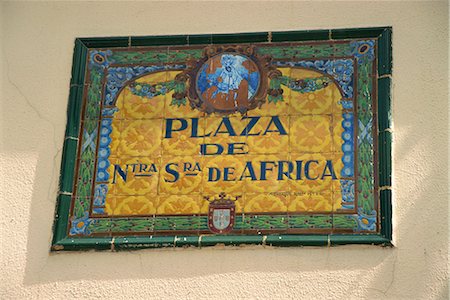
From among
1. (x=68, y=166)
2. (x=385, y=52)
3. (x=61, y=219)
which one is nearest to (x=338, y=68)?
(x=385, y=52)

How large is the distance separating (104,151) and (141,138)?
269 mm

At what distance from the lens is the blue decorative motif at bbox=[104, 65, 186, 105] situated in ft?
30.2

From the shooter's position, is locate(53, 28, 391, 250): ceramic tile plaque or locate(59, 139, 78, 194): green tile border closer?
locate(53, 28, 391, 250): ceramic tile plaque

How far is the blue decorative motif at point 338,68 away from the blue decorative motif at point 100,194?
149cm

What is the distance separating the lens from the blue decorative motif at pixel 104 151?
890 centimetres

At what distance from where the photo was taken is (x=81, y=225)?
873 centimetres

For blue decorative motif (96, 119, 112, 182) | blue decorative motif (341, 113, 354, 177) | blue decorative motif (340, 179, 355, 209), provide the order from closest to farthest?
1. blue decorative motif (340, 179, 355, 209)
2. blue decorative motif (341, 113, 354, 177)
3. blue decorative motif (96, 119, 112, 182)

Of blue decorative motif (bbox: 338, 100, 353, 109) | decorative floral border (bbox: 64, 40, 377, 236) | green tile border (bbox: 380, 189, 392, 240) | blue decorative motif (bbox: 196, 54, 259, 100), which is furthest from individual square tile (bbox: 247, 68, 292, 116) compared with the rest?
green tile border (bbox: 380, 189, 392, 240)

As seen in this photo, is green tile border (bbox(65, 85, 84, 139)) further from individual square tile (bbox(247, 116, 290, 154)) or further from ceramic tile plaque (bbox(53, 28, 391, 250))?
individual square tile (bbox(247, 116, 290, 154))

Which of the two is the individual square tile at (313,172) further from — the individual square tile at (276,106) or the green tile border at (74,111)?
the green tile border at (74,111)

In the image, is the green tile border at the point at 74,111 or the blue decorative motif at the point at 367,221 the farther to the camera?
the green tile border at the point at 74,111

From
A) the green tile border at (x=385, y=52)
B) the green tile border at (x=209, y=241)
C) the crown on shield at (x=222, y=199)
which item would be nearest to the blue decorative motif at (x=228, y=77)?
the crown on shield at (x=222, y=199)

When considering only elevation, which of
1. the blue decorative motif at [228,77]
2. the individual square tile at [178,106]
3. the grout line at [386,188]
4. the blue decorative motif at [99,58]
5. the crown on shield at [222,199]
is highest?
the blue decorative motif at [99,58]

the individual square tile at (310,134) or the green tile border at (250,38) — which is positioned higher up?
the green tile border at (250,38)
